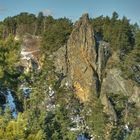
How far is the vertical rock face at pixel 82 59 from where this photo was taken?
361 ft

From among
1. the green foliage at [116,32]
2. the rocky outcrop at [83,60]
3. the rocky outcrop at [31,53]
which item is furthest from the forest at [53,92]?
the rocky outcrop at [83,60]

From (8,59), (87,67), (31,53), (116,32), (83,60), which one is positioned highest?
(116,32)

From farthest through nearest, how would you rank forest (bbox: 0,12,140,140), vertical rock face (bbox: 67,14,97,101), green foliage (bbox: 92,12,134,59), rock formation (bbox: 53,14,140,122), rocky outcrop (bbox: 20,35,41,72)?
1. green foliage (bbox: 92,12,134,59)
2. rocky outcrop (bbox: 20,35,41,72)
3. rock formation (bbox: 53,14,140,122)
4. vertical rock face (bbox: 67,14,97,101)
5. forest (bbox: 0,12,140,140)

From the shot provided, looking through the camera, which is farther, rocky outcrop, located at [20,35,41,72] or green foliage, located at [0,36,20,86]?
rocky outcrop, located at [20,35,41,72]

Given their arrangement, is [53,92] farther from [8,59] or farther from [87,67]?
[8,59]

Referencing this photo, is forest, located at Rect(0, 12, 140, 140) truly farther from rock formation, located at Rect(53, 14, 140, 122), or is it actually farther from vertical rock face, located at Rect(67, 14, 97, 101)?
vertical rock face, located at Rect(67, 14, 97, 101)

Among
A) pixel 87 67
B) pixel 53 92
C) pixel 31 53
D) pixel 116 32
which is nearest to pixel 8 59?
pixel 53 92

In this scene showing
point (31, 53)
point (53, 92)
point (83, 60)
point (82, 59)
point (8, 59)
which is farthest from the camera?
point (31, 53)

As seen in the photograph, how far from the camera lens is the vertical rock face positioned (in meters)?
110

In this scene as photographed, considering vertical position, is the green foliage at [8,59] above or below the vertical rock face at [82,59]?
below

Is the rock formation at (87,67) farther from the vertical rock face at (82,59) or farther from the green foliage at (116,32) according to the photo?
the green foliage at (116,32)

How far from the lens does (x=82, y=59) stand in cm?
11225

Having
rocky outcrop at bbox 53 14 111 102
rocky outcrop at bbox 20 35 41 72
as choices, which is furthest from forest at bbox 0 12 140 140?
rocky outcrop at bbox 53 14 111 102

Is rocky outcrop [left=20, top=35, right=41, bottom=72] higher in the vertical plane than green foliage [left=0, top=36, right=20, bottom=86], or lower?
higher
